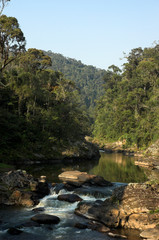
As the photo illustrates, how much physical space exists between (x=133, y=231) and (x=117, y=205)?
231 cm

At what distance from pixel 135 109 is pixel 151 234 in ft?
254

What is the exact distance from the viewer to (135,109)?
294ft

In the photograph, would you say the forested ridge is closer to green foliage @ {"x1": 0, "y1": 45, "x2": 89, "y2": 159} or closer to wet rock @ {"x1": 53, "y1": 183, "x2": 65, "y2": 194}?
green foliage @ {"x1": 0, "y1": 45, "x2": 89, "y2": 159}

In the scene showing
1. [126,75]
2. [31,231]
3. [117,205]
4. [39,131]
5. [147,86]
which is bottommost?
[31,231]

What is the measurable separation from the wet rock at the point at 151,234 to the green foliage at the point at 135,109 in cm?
5644

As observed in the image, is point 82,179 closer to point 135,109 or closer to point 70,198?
point 70,198

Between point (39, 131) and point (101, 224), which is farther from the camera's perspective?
point (39, 131)

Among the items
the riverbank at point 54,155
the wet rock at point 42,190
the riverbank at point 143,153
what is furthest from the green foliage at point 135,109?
the wet rock at point 42,190

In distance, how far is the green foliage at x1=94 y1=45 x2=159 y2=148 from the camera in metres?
76.0

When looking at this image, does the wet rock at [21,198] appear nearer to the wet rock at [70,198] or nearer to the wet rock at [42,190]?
the wet rock at [42,190]

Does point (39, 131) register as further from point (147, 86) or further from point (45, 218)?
point (147, 86)

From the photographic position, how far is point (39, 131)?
171 feet

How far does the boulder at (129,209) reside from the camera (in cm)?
1648

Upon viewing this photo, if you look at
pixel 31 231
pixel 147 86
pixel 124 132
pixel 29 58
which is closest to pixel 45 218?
pixel 31 231
